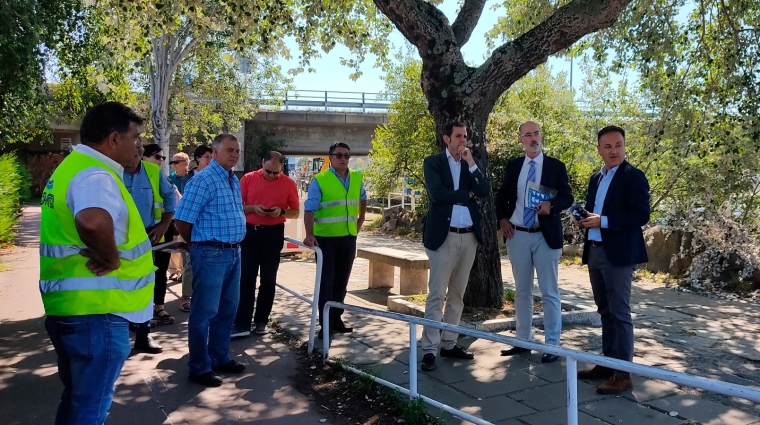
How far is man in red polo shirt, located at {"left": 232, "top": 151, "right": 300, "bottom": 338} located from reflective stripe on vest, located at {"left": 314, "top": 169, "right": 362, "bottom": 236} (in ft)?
1.30

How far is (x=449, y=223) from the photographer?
5281 millimetres

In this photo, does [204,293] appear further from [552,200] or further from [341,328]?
[552,200]

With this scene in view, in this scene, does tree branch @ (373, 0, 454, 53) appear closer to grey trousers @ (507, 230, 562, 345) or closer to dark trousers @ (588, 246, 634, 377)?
grey trousers @ (507, 230, 562, 345)

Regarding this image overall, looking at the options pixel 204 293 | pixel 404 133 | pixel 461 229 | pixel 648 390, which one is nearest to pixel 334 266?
pixel 461 229

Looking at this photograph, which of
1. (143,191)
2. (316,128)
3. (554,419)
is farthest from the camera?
(316,128)

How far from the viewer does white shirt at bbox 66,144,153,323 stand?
2.83 meters

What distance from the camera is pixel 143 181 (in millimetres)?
5957

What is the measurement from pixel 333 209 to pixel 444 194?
1.53 metres

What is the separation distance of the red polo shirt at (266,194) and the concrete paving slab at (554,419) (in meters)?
3.27

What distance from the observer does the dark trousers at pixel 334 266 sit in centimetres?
637

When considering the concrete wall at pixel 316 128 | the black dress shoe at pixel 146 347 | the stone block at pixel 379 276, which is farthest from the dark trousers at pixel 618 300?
the concrete wall at pixel 316 128

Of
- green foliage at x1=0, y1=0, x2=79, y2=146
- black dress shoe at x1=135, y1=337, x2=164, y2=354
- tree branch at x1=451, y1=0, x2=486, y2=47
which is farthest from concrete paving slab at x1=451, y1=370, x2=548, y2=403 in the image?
green foliage at x1=0, y1=0, x2=79, y2=146

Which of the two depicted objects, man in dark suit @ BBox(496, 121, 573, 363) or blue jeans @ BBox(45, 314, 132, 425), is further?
man in dark suit @ BBox(496, 121, 573, 363)

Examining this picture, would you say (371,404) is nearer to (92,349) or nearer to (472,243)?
(472,243)
